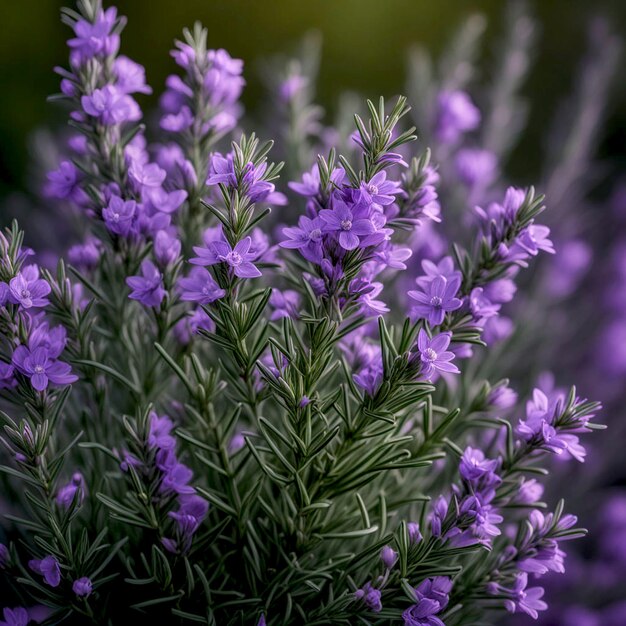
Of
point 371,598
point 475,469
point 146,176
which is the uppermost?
point 146,176

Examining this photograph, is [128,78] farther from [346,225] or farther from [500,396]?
[500,396]

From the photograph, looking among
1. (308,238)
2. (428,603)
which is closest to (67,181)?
(308,238)

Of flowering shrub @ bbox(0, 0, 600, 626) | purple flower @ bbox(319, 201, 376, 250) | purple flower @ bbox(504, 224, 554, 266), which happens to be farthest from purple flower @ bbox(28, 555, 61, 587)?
purple flower @ bbox(504, 224, 554, 266)

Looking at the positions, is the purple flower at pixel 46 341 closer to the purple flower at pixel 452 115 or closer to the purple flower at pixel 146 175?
the purple flower at pixel 146 175

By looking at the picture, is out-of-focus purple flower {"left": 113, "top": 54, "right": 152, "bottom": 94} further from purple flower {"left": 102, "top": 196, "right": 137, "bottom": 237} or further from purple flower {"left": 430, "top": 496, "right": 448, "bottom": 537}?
purple flower {"left": 430, "top": 496, "right": 448, "bottom": 537}

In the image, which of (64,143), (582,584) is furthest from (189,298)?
(64,143)

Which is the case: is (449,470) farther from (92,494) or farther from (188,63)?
(188,63)

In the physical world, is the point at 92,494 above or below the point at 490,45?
below
